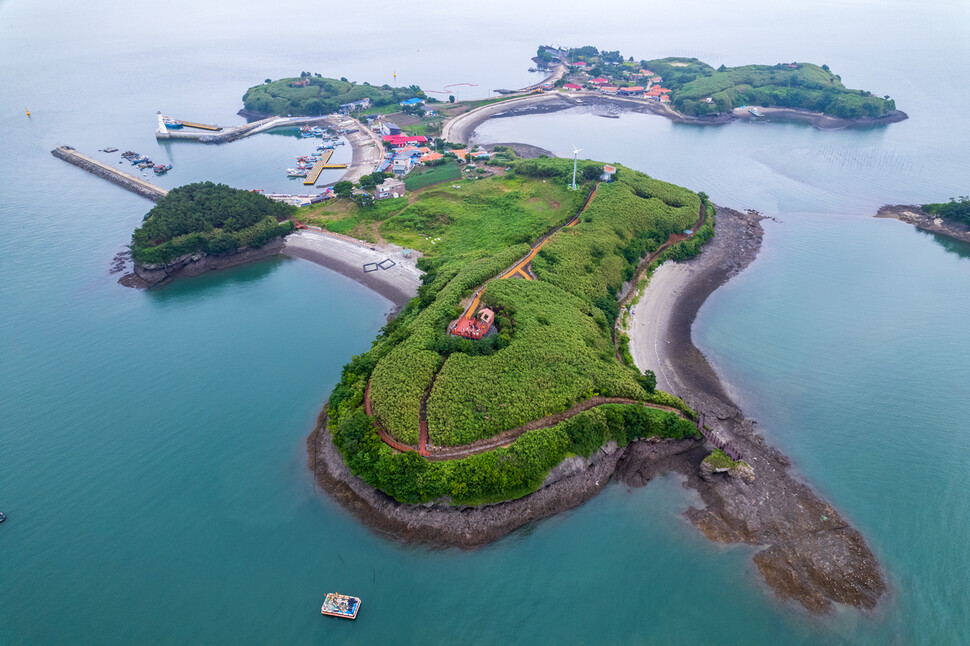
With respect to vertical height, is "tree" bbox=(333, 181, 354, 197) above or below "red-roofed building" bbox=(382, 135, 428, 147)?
below

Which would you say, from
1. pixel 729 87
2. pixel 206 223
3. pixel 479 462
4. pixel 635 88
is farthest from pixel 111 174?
pixel 729 87

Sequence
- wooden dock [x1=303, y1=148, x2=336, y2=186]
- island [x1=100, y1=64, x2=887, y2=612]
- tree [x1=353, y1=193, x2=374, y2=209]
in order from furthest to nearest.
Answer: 1. wooden dock [x1=303, y1=148, x2=336, y2=186]
2. tree [x1=353, y1=193, x2=374, y2=209]
3. island [x1=100, y1=64, x2=887, y2=612]

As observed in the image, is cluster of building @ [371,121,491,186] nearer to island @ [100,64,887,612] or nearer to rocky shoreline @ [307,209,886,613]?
island @ [100,64,887,612]

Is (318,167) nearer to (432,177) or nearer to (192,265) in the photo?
(432,177)

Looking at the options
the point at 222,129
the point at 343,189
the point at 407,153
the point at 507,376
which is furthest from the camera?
the point at 222,129

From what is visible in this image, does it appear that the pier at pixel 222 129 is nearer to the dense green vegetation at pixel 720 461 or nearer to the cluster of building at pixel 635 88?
the cluster of building at pixel 635 88

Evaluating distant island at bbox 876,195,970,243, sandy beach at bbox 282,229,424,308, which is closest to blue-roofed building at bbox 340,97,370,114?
sandy beach at bbox 282,229,424,308

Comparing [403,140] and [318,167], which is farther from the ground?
[403,140]

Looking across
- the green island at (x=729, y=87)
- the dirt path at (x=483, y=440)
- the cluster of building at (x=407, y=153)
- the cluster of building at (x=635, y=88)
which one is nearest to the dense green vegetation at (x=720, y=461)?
the dirt path at (x=483, y=440)
